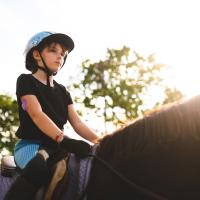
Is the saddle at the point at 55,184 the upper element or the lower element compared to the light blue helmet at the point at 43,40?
lower

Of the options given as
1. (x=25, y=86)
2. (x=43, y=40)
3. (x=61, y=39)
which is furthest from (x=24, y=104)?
(x=61, y=39)

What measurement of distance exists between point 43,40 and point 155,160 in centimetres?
221

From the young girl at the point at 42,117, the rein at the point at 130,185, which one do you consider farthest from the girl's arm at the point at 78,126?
the rein at the point at 130,185

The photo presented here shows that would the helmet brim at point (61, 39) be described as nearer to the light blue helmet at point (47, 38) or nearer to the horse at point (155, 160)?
the light blue helmet at point (47, 38)

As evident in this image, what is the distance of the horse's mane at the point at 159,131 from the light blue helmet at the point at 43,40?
1.76 metres

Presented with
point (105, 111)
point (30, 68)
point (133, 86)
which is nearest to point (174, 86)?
point (133, 86)

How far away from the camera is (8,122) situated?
162ft

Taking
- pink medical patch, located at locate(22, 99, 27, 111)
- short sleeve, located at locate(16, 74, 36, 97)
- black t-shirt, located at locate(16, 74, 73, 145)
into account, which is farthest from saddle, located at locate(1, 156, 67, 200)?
short sleeve, located at locate(16, 74, 36, 97)

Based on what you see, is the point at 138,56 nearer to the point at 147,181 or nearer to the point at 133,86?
the point at 133,86

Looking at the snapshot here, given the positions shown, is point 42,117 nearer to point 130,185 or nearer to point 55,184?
point 55,184

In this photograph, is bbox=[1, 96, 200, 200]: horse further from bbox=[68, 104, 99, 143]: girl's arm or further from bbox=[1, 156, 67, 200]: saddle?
bbox=[68, 104, 99, 143]: girl's arm

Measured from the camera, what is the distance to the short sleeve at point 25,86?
4242 mm

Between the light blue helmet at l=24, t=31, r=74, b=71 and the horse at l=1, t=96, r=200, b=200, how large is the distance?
1755 mm

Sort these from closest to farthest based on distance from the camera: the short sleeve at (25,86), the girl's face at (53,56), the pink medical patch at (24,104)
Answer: the pink medical patch at (24,104) < the short sleeve at (25,86) < the girl's face at (53,56)
